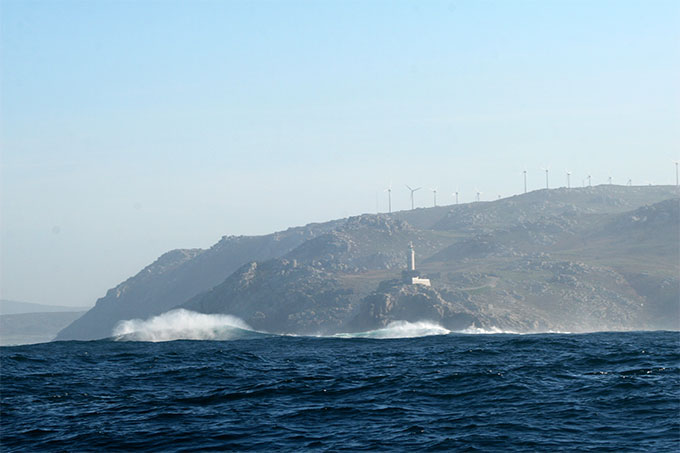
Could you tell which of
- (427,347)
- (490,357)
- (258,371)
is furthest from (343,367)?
(427,347)

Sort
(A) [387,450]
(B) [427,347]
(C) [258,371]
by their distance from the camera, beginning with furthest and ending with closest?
(B) [427,347], (C) [258,371], (A) [387,450]

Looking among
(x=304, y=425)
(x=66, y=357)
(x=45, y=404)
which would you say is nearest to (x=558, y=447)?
(x=304, y=425)

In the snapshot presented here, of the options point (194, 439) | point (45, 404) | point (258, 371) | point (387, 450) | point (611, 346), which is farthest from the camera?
point (611, 346)

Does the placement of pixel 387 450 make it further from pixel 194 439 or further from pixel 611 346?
pixel 611 346

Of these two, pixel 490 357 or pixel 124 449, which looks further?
pixel 490 357

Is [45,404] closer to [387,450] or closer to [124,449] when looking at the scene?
[124,449]

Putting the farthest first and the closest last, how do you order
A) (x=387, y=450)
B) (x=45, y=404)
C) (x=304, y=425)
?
(x=45, y=404), (x=304, y=425), (x=387, y=450)

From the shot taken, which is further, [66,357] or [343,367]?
[66,357]
